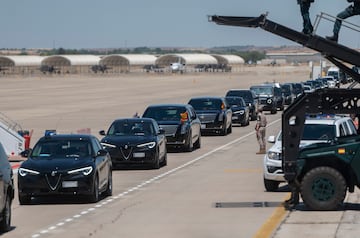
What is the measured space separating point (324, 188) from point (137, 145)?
33.3 ft

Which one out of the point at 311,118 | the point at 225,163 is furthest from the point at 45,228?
the point at 225,163

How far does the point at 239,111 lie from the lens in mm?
49844

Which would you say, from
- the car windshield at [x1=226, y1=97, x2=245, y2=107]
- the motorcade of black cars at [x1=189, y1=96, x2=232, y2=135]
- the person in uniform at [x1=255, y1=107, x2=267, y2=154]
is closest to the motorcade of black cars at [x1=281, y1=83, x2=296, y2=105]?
the car windshield at [x1=226, y1=97, x2=245, y2=107]

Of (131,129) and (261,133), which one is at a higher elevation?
(131,129)

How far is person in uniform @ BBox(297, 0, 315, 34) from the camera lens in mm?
18328

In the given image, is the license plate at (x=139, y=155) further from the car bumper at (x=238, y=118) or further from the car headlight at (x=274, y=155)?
the car bumper at (x=238, y=118)

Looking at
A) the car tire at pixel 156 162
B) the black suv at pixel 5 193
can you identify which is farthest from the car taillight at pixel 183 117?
the black suv at pixel 5 193

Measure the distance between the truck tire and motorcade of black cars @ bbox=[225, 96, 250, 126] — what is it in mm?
30253

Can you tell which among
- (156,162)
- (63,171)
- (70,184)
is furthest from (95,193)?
(156,162)

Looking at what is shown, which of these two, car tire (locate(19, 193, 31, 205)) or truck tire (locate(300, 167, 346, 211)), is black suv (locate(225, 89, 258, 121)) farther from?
truck tire (locate(300, 167, 346, 211))

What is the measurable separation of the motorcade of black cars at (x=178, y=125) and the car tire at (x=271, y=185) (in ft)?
37.7

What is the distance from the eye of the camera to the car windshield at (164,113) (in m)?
35.7

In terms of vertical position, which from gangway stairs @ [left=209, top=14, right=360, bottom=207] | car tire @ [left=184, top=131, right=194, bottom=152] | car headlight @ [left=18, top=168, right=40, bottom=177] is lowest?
car tire @ [left=184, top=131, right=194, bottom=152]

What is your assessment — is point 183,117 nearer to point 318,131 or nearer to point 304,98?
point 318,131
